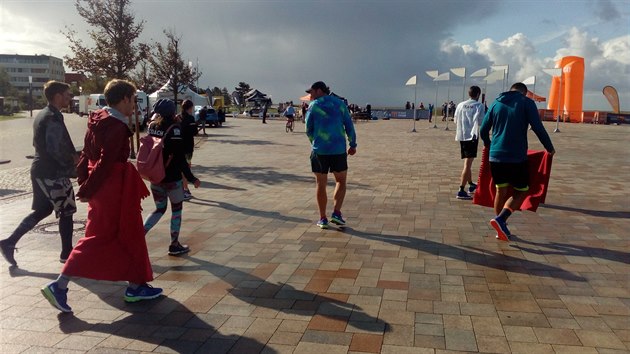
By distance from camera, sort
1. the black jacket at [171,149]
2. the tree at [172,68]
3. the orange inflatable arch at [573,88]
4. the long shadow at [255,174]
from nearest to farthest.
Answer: the black jacket at [171,149]
the long shadow at [255,174]
the tree at [172,68]
the orange inflatable arch at [573,88]

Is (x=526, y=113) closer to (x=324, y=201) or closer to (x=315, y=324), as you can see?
(x=324, y=201)

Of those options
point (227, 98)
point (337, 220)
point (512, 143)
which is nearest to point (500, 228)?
point (512, 143)

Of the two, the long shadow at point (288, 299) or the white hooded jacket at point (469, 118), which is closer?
the long shadow at point (288, 299)

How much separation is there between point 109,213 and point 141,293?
0.75 metres

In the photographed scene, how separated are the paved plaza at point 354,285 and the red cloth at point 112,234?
1.23 feet

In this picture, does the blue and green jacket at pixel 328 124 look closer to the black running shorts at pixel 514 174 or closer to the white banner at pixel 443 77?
the black running shorts at pixel 514 174

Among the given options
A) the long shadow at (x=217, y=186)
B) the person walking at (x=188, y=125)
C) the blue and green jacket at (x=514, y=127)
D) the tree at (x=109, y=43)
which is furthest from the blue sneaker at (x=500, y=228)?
the tree at (x=109, y=43)

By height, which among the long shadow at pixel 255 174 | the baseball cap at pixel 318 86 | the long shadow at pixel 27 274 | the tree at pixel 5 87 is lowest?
the long shadow at pixel 27 274

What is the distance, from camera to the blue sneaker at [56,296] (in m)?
3.53

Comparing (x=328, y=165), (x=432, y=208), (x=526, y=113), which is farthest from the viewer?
(x=432, y=208)

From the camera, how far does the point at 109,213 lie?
3.54 meters

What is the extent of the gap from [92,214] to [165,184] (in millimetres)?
1217

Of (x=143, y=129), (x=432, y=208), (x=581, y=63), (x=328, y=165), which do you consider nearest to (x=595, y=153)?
(x=432, y=208)

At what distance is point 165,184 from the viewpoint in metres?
4.77
